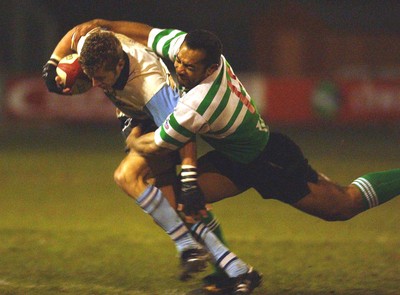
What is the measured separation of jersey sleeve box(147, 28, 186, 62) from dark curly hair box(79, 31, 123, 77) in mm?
463

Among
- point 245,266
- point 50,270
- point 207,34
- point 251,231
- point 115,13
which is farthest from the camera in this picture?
point 115,13

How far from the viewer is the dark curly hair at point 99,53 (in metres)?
5.25

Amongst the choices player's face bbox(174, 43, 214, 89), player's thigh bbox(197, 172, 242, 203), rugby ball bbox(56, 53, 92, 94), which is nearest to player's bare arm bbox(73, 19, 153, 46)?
rugby ball bbox(56, 53, 92, 94)

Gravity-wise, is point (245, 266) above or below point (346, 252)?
above

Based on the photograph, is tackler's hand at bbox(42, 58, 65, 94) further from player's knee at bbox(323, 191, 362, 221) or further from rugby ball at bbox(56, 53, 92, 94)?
player's knee at bbox(323, 191, 362, 221)

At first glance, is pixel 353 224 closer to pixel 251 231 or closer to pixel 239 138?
pixel 251 231

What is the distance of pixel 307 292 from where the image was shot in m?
5.89

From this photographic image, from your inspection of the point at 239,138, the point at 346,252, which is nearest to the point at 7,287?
the point at 239,138

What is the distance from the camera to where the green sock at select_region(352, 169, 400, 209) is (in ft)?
20.1

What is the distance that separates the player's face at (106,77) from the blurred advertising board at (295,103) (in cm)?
1369

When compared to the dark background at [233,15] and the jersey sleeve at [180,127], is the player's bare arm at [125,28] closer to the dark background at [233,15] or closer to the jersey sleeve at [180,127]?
the jersey sleeve at [180,127]

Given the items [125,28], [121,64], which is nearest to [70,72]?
[121,64]

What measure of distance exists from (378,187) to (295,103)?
1343 centimetres

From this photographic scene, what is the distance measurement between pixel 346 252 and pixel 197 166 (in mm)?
2086
